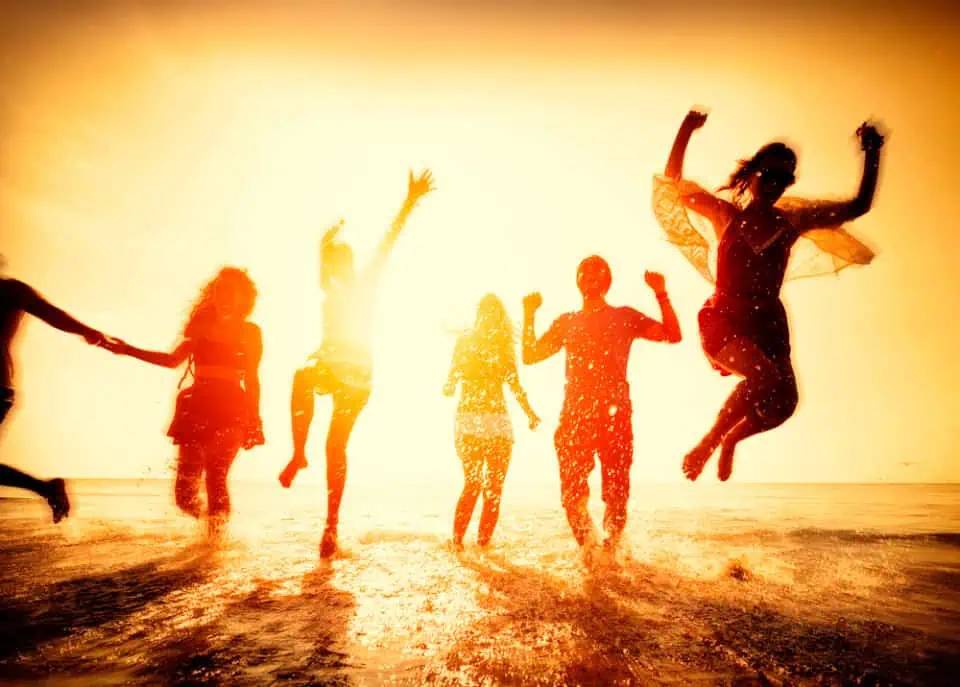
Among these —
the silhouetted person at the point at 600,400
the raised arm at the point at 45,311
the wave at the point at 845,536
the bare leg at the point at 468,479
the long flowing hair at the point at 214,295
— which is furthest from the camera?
the wave at the point at 845,536

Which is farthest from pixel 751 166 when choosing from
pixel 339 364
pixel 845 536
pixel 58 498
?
pixel 58 498

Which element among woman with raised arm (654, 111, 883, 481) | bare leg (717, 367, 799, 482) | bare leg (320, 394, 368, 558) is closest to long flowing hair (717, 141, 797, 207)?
woman with raised arm (654, 111, 883, 481)

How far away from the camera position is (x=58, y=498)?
189 inches

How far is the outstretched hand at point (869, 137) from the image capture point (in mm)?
4473

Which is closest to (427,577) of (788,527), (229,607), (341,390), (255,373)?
(229,607)

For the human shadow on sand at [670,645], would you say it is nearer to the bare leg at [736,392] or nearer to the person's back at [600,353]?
the bare leg at [736,392]

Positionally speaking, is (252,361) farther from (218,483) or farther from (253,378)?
(218,483)

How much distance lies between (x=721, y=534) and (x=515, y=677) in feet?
21.5

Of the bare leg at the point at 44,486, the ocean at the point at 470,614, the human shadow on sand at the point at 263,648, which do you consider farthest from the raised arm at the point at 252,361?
the human shadow on sand at the point at 263,648

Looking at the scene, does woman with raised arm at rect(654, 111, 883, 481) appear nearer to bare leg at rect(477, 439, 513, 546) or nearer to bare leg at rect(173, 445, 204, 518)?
bare leg at rect(477, 439, 513, 546)

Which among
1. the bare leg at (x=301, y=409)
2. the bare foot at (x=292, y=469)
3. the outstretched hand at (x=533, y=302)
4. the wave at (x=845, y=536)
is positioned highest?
the outstretched hand at (x=533, y=302)

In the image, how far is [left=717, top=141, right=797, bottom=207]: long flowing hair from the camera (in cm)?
458

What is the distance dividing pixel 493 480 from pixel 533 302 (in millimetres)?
1870

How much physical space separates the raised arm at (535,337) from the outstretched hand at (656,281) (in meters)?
0.91
